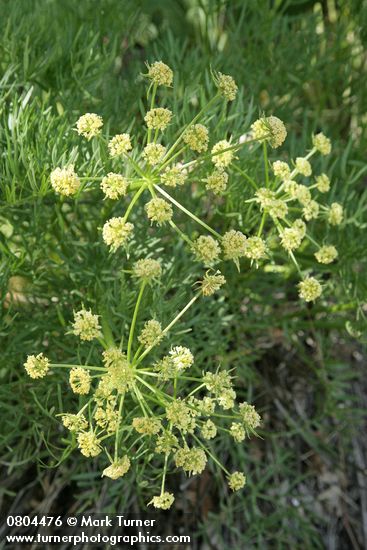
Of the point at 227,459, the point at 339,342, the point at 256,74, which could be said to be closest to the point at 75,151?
the point at 256,74

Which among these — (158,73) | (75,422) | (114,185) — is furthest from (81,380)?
(158,73)

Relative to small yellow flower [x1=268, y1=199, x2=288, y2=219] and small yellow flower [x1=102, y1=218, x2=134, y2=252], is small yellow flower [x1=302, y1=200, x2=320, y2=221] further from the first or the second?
small yellow flower [x1=102, y1=218, x2=134, y2=252]

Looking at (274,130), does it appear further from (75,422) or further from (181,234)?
(75,422)

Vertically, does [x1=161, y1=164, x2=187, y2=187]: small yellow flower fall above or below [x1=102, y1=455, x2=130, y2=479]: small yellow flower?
above

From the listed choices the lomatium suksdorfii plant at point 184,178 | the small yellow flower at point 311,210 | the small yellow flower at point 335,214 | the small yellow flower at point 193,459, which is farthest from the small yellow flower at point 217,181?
the small yellow flower at point 193,459

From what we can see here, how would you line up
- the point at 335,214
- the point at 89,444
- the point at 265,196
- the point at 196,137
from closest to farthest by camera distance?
the point at 89,444
the point at 196,137
the point at 265,196
the point at 335,214

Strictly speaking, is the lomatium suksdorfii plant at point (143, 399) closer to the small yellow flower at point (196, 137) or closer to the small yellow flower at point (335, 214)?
the small yellow flower at point (196, 137)

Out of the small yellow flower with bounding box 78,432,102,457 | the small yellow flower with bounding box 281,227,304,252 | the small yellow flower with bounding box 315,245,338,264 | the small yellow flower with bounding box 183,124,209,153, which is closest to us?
the small yellow flower with bounding box 78,432,102,457

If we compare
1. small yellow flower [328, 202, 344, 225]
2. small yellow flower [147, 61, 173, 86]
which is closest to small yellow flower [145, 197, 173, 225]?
small yellow flower [147, 61, 173, 86]

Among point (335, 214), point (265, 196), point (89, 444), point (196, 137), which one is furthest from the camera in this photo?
point (335, 214)

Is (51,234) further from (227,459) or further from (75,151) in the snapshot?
(227,459)

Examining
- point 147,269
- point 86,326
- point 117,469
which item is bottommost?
point 117,469

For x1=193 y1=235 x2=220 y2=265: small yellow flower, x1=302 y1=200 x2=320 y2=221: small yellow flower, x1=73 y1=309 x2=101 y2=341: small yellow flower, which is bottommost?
x1=73 y1=309 x2=101 y2=341: small yellow flower
